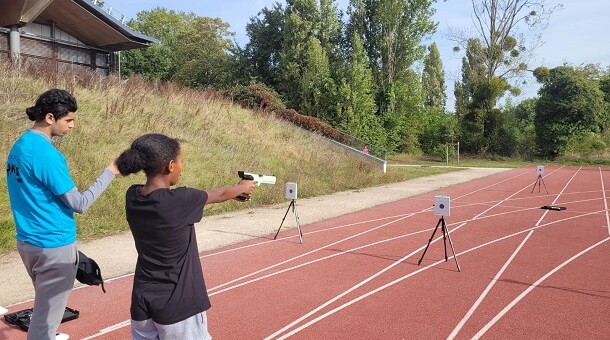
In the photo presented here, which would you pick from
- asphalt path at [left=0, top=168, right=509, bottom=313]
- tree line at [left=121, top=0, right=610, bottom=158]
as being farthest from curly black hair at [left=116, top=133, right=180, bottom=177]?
tree line at [left=121, top=0, right=610, bottom=158]

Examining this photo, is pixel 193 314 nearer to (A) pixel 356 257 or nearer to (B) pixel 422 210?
(A) pixel 356 257

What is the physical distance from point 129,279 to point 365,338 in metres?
3.10

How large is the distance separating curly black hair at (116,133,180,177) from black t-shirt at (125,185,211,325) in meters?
0.13

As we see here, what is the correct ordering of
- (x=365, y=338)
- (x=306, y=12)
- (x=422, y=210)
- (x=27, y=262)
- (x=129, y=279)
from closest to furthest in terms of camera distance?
(x=27, y=262), (x=365, y=338), (x=129, y=279), (x=422, y=210), (x=306, y=12)

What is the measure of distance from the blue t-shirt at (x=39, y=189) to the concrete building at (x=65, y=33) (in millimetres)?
14537

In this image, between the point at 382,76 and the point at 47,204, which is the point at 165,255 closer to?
the point at 47,204

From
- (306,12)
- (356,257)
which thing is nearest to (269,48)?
(306,12)

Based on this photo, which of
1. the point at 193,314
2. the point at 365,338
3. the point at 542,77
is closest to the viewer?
the point at 193,314

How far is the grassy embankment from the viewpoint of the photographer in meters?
9.06

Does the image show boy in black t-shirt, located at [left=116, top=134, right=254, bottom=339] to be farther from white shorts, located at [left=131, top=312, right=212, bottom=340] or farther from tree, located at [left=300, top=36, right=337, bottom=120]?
tree, located at [left=300, top=36, right=337, bottom=120]

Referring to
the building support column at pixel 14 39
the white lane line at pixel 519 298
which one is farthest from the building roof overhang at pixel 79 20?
the white lane line at pixel 519 298

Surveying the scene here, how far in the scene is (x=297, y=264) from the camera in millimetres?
6180

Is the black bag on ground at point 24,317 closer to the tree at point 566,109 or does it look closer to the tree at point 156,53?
the tree at point 156,53

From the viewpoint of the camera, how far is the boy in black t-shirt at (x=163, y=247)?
7.11 feet
